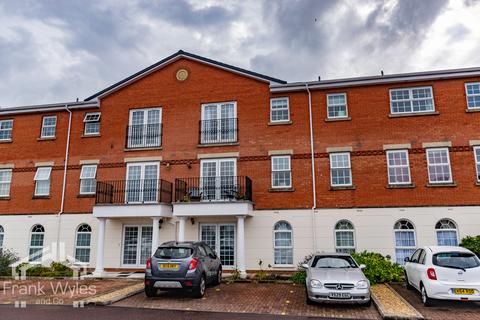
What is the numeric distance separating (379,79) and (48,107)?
17.1 meters

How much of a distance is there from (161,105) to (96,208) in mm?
6000

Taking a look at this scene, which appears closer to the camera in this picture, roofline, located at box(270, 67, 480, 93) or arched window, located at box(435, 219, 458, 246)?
arched window, located at box(435, 219, 458, 246)

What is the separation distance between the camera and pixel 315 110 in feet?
57.0

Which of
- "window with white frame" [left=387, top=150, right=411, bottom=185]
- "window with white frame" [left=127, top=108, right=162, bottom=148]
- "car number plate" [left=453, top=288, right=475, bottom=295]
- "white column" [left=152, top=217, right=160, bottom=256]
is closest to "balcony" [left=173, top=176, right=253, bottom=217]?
"white column" [left=152, top=217, right=160, bottom=256]

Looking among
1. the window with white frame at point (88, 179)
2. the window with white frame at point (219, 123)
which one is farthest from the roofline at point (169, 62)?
the window with white frame at point (88, 179)

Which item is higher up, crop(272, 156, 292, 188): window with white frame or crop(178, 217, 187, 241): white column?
crop(272, 156, 292, 188): window with white frame

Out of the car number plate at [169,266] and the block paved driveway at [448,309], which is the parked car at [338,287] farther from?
the car number plate at [169,266]

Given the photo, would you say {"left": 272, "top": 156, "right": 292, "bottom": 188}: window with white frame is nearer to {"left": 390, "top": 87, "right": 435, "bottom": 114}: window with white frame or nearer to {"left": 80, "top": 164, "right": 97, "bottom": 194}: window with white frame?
{"left": 390, "top": 87, "right": 435, "bottom": 114}: window with white frame

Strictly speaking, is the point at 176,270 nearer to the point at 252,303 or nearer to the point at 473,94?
the point at 252,303

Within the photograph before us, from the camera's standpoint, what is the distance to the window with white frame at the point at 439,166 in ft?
51.4

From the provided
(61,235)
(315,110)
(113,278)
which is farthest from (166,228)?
(315,110)

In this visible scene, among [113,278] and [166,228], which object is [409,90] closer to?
[166,228]

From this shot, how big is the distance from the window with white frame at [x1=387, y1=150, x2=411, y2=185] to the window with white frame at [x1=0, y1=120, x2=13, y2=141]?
19.8 metres

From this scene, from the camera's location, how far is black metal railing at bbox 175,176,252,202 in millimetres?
16719
